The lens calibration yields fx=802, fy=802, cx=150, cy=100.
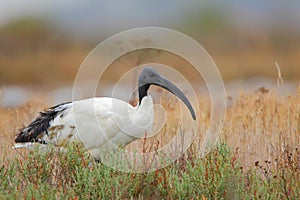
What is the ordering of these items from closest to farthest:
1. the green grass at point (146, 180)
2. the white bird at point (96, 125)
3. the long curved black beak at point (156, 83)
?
the green grass at point (146, 180) < the white bird at point (96, 125) < the long curved black beak at point (156, 83)

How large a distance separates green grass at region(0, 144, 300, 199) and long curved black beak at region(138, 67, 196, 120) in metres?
1.14

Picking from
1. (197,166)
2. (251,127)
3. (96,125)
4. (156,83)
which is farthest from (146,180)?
(251,127)

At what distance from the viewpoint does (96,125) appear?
25.7 feet

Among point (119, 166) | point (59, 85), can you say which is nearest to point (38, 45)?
point (59, 85)

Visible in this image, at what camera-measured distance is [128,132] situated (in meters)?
7.79

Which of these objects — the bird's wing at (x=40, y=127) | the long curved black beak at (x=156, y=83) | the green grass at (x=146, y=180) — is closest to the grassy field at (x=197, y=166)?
the green grass at (x=146, y=180)

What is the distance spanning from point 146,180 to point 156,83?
5.80ft

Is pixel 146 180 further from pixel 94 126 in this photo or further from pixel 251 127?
pixel 251 127

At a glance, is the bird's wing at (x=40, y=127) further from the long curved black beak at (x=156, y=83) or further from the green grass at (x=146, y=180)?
the green grass at (x=146, y=180)

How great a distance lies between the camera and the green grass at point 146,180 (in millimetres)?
6078

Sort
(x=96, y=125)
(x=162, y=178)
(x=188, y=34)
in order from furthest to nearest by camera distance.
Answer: (x=188, y=34) < (x=96, y=125) < (x=162, y=178)

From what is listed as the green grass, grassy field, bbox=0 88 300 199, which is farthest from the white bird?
the green grass

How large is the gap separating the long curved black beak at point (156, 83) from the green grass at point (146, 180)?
114 centimetres

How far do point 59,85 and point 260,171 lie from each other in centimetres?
1353
